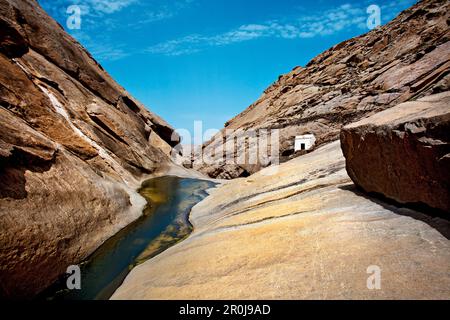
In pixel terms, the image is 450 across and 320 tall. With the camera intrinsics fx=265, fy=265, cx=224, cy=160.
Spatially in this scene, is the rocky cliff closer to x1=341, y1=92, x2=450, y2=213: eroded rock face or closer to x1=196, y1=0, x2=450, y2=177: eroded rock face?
x1=341, y1=92, x2=450, y2=213: eroded rock face

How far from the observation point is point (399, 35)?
26422mm

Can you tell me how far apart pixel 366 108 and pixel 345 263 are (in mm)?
20106

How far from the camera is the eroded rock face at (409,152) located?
339cm

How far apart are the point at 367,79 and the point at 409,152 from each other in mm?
23469

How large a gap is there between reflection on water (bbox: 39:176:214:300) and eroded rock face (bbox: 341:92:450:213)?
19.1 feet

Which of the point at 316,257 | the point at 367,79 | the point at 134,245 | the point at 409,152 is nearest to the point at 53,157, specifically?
the point at 134,245

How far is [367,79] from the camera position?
2384 cm

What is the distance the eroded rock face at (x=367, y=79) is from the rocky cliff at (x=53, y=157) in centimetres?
1030

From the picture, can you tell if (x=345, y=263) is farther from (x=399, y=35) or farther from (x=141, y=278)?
(x=399, y=35)
